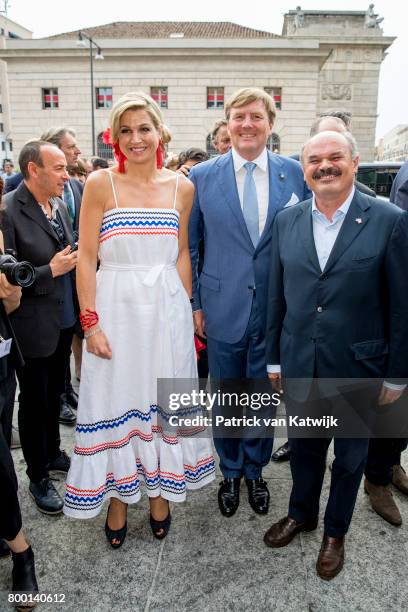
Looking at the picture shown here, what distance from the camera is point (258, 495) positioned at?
2883mm

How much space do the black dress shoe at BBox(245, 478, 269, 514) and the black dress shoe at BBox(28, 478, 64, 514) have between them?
4.04 feet

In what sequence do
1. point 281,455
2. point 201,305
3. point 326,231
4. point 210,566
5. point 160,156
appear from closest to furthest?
point 326,231
point 210,566
point 160,156
point 201,305
point 281,455

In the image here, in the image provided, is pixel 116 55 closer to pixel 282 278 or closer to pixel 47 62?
pixel 47 62

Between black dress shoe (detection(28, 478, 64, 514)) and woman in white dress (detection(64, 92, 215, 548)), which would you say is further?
black dress shoe (detection(28, 478, 64, 514))

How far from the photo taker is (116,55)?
31.8 m

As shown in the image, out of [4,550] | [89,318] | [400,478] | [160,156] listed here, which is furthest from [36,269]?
[400,478]

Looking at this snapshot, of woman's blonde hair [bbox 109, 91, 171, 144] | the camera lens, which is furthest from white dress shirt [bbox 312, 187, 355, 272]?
the camera lens

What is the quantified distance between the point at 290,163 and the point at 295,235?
763 mm

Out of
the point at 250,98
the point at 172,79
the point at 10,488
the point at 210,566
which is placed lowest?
the point at 210,566

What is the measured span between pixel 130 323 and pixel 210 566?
1.39 meters

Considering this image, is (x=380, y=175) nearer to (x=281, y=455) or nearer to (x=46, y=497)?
(x=281, y=455)

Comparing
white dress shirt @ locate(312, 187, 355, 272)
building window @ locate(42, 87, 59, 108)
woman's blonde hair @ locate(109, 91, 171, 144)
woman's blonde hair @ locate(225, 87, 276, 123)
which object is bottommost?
white dress shirt @ locate(312, 187, 355, 272)

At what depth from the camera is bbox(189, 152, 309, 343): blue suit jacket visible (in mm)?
2678

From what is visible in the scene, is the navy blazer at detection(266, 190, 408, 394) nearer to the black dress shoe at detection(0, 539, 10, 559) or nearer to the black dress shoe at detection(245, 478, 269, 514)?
the black dress shoe at detection(245, 478, 269, 514)
